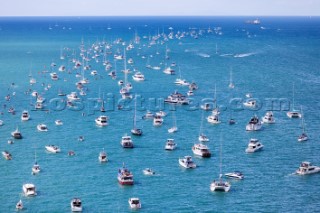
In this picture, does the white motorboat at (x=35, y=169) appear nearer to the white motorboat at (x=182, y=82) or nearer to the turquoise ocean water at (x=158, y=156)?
the turquoise ocean water at (x=158, y=156)

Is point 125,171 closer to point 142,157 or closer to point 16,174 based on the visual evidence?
point 142,157

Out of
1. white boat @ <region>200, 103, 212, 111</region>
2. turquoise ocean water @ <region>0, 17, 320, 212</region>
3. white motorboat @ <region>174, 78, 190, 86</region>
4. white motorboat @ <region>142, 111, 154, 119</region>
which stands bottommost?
turquoise ocean water @ <region>0, 17, 320, 212</region>

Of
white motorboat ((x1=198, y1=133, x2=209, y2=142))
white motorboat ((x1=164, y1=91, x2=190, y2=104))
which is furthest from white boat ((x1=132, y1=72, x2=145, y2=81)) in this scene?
white motorboat ((x1=198, y1=133, x2=209, y2=142))

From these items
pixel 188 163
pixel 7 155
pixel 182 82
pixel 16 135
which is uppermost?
pixel 182 82

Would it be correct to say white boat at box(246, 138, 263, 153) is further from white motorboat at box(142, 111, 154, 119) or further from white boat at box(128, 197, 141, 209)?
white boat at box(128, 197, 141, 209)

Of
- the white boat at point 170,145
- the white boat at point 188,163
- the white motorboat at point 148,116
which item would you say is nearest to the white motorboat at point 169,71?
the white motorboat at point 148,116

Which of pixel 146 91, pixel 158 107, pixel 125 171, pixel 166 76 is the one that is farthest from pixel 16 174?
pixel 166 76

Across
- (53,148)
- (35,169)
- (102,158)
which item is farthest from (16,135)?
(102,158)

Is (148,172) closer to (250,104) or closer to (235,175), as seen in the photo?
(235,175)
